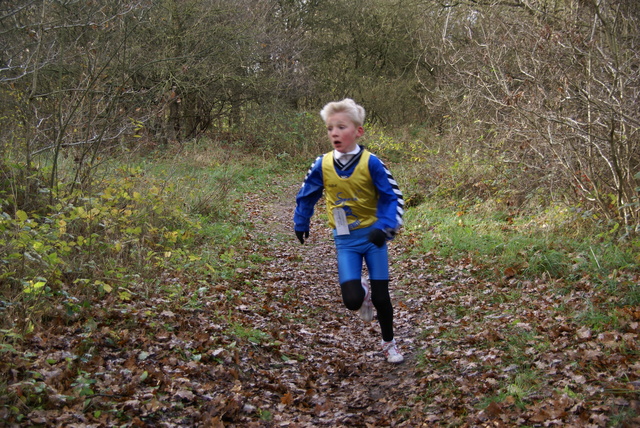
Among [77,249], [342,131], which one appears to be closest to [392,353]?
[342,131]

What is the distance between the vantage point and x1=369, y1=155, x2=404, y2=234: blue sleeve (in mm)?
4605

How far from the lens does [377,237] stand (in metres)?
4.54

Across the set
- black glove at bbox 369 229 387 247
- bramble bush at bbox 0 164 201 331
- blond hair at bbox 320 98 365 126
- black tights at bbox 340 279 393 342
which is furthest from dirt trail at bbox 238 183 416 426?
blond hair at bbox 320 98 365 126

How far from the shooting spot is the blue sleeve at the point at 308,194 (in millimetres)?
4914

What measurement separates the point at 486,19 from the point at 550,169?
3.73m

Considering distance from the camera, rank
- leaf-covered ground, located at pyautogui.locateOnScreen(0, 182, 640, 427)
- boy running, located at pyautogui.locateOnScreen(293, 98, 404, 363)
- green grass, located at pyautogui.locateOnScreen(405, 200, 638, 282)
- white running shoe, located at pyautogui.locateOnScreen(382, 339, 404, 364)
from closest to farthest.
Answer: leaf-covered ground, located at pyautogui.locateOnScreen(0, 182, 640, 427) → boy running, located at pyautogui.locateOnScreen(293, 98, 404, 363) → white running shoe, located at pyautogui.locateOnScreen(382, 339, 404, 364) → green grass, located at pyautogui.locateOnScreen(405, 200, 638, 282)

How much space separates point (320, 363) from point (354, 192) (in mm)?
1714

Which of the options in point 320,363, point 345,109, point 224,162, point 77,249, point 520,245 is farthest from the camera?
point 224,162

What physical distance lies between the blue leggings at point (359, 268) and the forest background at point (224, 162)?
7.29ft

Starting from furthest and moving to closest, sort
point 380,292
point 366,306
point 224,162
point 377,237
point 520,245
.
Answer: point 224,162 → point 520,245 → point 366,306 → point 380,292 → point 377,237

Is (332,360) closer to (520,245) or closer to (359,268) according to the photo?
(359,268)

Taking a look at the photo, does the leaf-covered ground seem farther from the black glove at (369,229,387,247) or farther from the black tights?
the black glove at (369,229,387,247)

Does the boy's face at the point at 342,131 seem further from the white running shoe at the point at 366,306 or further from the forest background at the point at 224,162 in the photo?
the forest background at the point at 224,162

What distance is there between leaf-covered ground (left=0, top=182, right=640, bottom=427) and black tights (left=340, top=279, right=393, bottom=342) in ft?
1.64
